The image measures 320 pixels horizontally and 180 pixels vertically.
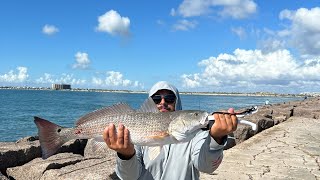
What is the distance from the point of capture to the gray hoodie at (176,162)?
117 inches

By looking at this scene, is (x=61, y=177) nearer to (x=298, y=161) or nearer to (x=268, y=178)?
(x=268, y=178)

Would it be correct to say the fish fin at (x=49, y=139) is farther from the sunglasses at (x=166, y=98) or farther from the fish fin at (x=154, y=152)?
the sunglasses at (x=166, y=98)

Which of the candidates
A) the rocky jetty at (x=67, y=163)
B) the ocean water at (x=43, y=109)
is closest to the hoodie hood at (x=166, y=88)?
the rocky jetty at (x=67, y=163)

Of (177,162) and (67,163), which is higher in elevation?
(177,162)

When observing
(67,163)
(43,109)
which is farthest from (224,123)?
(43,109)

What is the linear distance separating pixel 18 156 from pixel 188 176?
4990 mm

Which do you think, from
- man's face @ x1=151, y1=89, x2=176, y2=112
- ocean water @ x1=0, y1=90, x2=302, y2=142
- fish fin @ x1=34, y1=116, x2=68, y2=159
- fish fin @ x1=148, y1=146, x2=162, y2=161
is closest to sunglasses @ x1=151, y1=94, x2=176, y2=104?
man's face @ x1=151, y1=89, x2=176, y2=112

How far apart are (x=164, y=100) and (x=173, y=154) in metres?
0.47

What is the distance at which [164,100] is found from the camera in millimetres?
3361

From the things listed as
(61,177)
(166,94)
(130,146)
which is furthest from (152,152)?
(61,177)

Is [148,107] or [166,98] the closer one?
[148,107]

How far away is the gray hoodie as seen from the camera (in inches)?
117

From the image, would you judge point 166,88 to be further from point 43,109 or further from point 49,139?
point 43,109

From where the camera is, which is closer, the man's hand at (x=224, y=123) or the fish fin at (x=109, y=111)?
the man's hand at (x=224, y=123)
